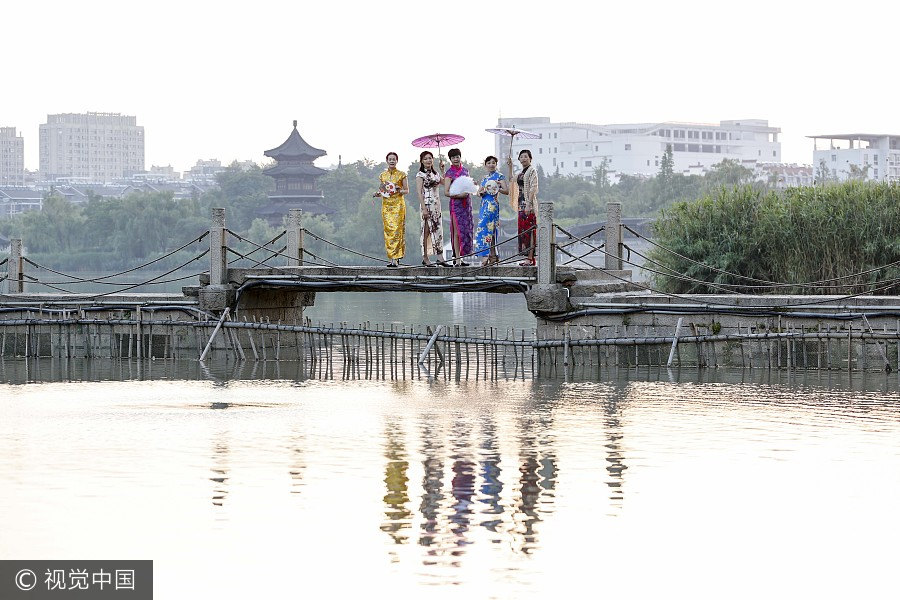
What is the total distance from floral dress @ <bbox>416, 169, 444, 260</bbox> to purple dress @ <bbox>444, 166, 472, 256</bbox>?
218 mm

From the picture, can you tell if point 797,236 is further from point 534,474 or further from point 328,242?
point 534,474

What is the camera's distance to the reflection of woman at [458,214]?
73.2ft

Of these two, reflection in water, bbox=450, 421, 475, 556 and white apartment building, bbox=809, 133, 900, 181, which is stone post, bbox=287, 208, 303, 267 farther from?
white apartment building, bbox=809, 133, 900, 181

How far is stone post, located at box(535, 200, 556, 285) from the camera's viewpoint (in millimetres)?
21359

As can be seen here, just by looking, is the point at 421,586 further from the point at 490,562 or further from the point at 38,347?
the point at 38,347

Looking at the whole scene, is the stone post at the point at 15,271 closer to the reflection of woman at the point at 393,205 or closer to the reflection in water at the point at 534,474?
the reflection of woman at the point at 393,205

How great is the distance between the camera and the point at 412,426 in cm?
1572

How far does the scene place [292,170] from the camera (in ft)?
313

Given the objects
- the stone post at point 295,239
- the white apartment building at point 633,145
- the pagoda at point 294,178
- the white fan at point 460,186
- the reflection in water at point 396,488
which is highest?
the white apartment building at point 633,145

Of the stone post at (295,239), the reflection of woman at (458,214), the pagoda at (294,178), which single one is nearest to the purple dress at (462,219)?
the reflection of woman at (458,214)

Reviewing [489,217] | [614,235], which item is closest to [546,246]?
[489,217]

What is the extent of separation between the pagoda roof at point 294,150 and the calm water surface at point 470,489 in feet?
254

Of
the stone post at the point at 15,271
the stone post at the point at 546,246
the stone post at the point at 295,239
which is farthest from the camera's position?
the stone post at the point at 15,271

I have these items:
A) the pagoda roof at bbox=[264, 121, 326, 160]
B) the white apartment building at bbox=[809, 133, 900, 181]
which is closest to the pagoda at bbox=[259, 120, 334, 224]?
the pagoda roof at bbox=[264, 121, 326, 160]
